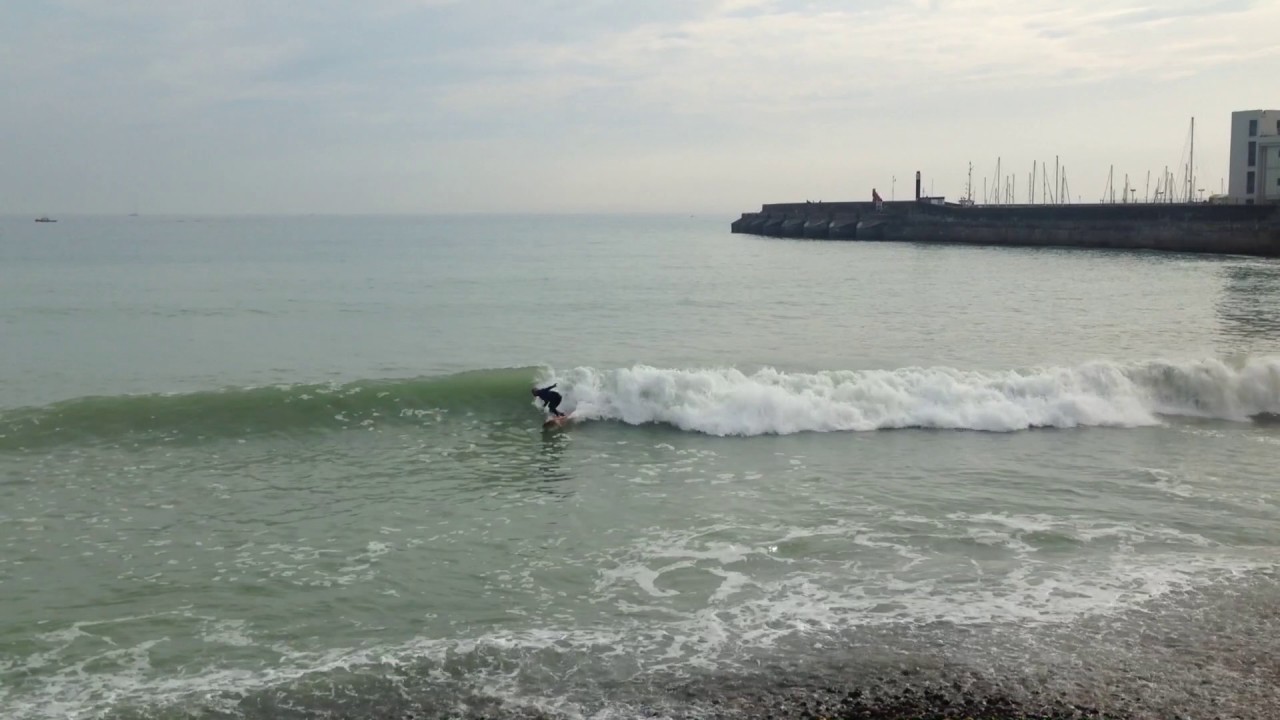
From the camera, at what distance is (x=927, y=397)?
15117 mm

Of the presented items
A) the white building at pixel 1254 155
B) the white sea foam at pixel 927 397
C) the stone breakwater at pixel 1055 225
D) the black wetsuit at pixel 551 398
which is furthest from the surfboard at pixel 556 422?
the white building at pixel 1254 155

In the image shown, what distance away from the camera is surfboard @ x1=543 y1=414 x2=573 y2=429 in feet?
47.6

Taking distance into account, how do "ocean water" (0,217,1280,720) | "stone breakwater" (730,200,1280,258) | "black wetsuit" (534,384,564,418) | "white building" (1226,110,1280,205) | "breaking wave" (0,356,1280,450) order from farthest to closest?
"white building" (1226,110,1280,205) → "stone breakwater" (730,200,1280,258) → "black wetsuit" (534,384,564,418) → "breaking wave" (0,356,1280,450) → "ocean water" (0,217,1280,720)

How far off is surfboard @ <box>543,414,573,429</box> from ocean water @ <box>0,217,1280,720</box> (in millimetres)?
203

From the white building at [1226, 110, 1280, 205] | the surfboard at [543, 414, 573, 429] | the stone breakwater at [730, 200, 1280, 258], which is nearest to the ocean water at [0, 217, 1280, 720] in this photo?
the surfboard at [543, 414, 573, 429]

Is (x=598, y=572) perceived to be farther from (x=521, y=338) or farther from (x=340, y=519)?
(x=521, y=338)

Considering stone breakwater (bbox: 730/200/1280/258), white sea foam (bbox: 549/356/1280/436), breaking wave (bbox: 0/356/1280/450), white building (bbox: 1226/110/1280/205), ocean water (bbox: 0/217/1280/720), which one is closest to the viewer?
ocean water (bbox: 0/217/1280/720)

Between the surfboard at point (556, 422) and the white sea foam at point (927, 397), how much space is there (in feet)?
0.85

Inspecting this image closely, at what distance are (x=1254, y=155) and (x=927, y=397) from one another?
67541 millimetres

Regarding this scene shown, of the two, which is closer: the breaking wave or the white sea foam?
the breaking wave

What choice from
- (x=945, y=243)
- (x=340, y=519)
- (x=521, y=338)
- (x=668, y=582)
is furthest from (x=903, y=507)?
(x=945, y=243)

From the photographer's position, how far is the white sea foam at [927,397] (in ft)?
47.3

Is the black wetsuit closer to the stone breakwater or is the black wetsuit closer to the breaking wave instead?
the breaking wave

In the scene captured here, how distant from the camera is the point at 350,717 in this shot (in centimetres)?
598
